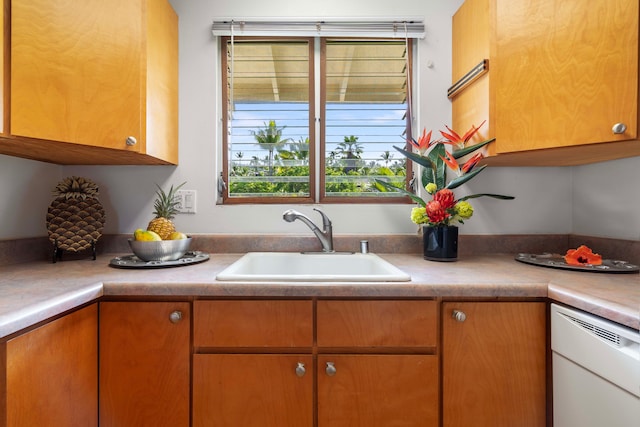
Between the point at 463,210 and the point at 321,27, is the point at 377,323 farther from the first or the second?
the point at 321,27

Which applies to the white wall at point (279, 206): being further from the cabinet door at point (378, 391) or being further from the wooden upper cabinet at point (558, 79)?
the cabinet door at point (378, 391)

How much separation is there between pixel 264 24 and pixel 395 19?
27.0 inches

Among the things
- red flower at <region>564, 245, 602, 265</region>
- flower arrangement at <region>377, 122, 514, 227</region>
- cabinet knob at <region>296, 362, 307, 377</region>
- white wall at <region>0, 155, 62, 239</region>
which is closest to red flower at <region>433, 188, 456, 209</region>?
flower arrangement at <region>377, 122, 514, 227</region>

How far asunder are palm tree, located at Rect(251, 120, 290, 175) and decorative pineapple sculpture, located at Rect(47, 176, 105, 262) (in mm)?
827

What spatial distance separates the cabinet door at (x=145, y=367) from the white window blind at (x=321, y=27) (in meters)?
1.39

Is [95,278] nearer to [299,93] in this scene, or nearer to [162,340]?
[162,340]

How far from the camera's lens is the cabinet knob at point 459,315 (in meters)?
0.96

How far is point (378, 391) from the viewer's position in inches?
38.1

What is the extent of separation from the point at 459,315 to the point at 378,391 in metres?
0.35

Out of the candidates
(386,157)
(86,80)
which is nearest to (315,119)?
(386,157)

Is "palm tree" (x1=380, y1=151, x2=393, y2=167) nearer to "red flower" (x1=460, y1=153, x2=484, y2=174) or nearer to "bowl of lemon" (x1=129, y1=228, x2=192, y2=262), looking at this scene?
"red flower" (x1=460, y1=153, x2=484, y2=174)

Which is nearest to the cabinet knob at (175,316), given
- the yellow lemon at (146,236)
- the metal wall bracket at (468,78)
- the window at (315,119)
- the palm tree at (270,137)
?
the yellow lemon at (146,236)

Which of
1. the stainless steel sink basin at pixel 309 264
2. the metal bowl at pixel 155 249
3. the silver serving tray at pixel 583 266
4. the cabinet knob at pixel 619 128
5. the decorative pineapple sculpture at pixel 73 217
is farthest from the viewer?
the stainless steel sink basin at pixel 309 264

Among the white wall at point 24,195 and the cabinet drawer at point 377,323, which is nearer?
the cabinet drawer at point 377,323
